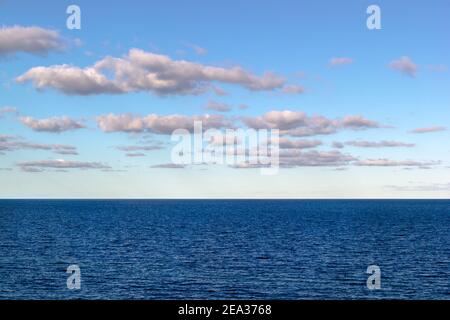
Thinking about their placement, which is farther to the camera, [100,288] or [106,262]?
[106,262]

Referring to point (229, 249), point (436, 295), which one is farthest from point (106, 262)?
point (436, 295)

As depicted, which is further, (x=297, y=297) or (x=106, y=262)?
(x=106, y=262)

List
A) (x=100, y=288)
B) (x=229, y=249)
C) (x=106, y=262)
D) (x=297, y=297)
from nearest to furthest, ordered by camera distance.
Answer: (x=297, y=297) → (x=100, y=288) → (x=106, y=262) → (x=229, y=249)

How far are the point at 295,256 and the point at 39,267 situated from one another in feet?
131
